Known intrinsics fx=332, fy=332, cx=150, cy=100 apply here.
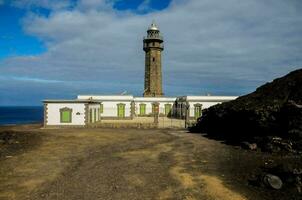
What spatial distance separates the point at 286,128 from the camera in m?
22.5

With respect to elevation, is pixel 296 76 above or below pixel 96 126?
above

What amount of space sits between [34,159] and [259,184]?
11811 mm

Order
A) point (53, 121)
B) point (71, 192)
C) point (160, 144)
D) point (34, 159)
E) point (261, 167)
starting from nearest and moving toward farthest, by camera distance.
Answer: point (71, 192)
point (261, 167)
point (34, 159)
point (160, 144)
point (53, 121)

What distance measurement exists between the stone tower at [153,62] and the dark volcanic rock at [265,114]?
79.8ft

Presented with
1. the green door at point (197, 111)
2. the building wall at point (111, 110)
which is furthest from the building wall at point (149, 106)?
the green door at point (197, 111)

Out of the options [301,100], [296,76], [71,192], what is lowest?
[71,192]

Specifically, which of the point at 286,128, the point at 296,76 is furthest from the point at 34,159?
the point at 296,76

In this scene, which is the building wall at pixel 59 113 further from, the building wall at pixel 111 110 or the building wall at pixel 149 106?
the building wall at pixel 149 106

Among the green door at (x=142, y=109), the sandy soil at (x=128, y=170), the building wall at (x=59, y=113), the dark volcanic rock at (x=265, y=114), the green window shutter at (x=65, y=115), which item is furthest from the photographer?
the green door at (x=142, y=109)

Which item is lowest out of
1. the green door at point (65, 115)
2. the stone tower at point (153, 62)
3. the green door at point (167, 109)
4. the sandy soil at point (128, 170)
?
the sandy soil at point (128, 170)

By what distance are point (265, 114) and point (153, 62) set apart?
114 ft

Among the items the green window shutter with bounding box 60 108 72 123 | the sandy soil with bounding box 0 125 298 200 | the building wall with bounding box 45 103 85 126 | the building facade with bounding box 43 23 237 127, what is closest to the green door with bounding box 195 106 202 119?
the building facade with bounding box 43 23 237 127

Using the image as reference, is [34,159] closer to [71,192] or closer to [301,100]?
[71,192]

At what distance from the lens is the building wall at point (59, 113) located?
37438 millimetres
